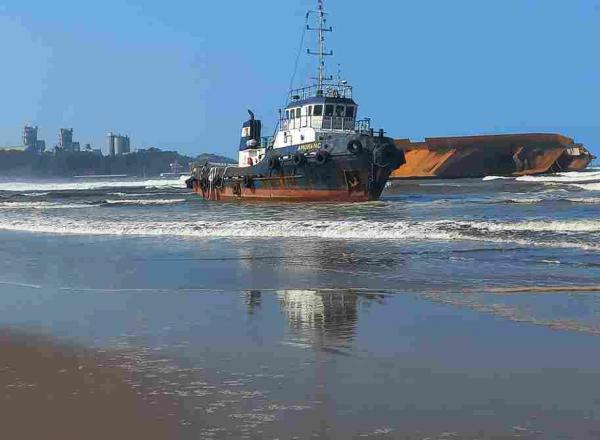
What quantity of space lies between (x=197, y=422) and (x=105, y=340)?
6.95ft

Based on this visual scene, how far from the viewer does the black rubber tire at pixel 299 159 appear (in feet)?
88.2

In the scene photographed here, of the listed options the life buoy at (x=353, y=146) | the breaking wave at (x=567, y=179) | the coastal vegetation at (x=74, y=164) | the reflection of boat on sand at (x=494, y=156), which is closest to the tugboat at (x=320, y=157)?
the life buoy at (x=353, y=146)

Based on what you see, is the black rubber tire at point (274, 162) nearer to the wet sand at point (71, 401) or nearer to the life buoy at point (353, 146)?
the life buoy at point (353, 146)

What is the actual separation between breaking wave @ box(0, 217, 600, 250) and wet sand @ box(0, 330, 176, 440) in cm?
934

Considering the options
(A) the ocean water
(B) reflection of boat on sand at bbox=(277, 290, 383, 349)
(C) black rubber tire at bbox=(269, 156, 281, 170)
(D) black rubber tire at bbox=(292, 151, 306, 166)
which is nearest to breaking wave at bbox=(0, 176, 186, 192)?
(C) black rubber tire at bbox=(269, 156, 281, 170)

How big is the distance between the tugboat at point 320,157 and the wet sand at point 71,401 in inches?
863

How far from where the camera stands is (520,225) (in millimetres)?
15953

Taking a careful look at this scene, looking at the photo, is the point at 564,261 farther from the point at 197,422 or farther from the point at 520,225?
the point at 197,422

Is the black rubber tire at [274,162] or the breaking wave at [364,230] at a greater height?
the black rubber tire at [274,162]

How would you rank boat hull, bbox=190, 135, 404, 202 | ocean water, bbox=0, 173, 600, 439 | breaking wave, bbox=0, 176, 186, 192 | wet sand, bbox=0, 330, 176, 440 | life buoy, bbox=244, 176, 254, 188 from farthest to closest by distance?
breaking wave, bbox=0, 176, 186, 192 < life buoy, bbox=244, 176, 254, 188 < boat hull, bbox=190, 135, 404, 202 < ocean water, bbox=0, 173, 600, 439 < wet sand, bbox=0, 330, 176, 440

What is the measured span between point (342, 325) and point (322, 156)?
20.7 metres

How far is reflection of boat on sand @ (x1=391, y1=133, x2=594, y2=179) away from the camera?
226 feet

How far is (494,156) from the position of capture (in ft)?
230

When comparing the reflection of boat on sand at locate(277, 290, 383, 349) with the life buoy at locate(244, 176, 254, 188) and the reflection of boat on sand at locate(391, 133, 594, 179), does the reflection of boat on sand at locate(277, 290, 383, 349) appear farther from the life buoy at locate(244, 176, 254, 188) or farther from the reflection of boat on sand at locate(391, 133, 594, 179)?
the reflection of boat on sand at locate(391, 133, 594, 179)
